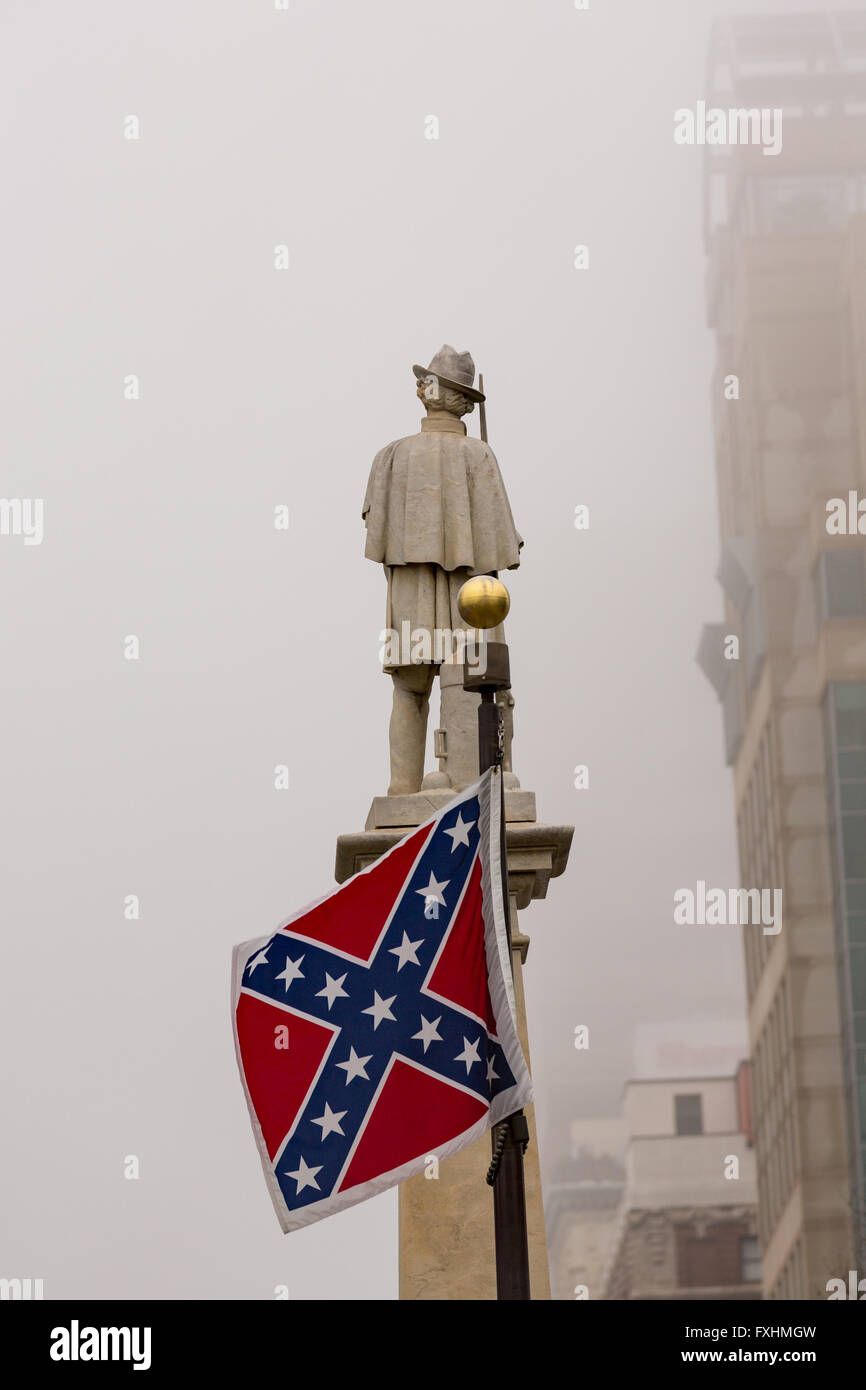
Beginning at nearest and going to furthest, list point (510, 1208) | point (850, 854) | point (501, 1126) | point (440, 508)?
point (510, 1208) → point (501, 1126) → point (440, 508) → point (850, 854)

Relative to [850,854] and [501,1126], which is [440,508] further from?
[850,854]

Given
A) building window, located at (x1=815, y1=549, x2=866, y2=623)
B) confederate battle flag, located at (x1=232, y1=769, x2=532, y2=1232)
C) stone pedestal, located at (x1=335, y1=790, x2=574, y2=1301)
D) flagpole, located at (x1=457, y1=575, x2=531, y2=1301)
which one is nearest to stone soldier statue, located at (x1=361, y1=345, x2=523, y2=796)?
stone pedestal, located at (x1=335, y1=790, x2=574, y2=1301)

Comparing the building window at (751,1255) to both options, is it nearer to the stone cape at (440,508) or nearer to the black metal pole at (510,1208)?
the stone cape at (440,508)

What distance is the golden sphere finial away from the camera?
10328 millimetres

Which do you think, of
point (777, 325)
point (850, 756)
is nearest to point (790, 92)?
point (777, 325)

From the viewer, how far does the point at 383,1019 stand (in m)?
10.5

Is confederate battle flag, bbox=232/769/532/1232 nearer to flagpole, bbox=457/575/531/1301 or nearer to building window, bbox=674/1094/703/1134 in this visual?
flagpole, bbox=457/575/531/1301

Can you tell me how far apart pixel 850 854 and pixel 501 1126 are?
8098 centimetres

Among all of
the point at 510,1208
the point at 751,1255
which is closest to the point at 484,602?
the point at 510,1208

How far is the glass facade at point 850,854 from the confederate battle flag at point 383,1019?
73895 mm

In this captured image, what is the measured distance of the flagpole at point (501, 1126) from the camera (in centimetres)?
961

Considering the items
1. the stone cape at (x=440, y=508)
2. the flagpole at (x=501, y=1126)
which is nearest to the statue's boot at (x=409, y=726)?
the stone cape at (x=440, y=508)
